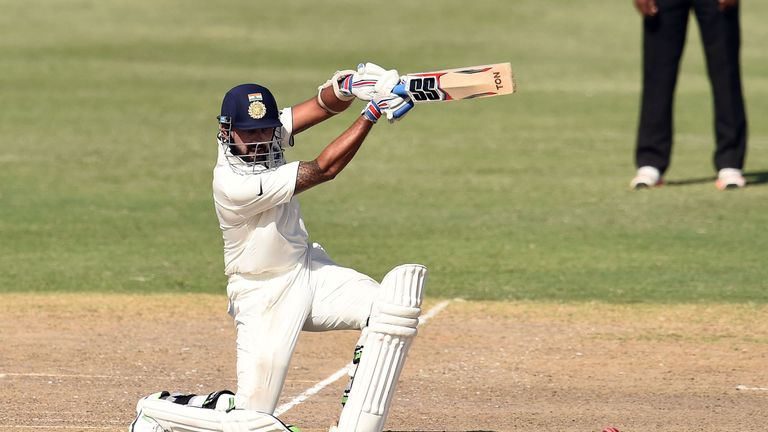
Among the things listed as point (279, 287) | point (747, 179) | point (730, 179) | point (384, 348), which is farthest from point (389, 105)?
point (747, 179)

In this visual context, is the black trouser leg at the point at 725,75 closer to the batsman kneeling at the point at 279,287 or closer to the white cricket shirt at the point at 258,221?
the batsman kneeling at the point at 279,287

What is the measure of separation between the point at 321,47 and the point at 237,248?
2010 centimetres

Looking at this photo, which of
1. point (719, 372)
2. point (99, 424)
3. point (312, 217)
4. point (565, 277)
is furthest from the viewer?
point (312, 217)

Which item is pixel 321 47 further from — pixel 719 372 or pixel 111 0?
pixel 719 372

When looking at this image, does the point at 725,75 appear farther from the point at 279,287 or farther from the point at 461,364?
the point at 279,287

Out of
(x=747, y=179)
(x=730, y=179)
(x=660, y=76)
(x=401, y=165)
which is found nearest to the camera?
(x=660, y=76)

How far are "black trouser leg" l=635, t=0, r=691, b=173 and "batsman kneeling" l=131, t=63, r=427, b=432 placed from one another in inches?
299

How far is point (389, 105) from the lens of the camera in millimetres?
6418

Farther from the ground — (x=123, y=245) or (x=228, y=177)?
(x=228, y=177)

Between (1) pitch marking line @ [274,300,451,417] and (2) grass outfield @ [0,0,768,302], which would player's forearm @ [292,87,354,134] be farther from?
(2) grass outfield @ [0,0,768,302]

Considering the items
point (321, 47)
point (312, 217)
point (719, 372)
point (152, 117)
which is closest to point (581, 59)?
point (321, 47)

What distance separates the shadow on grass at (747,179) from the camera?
14.6 m

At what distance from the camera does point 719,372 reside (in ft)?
26.8

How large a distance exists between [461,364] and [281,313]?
7.15 feet
